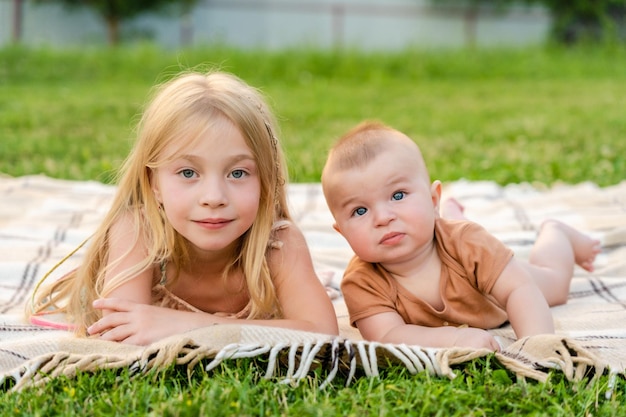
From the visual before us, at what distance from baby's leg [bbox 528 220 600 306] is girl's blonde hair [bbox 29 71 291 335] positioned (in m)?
1.01

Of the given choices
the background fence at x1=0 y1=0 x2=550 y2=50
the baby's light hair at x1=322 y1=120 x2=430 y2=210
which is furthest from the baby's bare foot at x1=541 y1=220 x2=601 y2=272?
the background fence at x1=0 y1=0 x2=550 y2=50

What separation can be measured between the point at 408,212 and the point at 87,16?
2030 centimetres

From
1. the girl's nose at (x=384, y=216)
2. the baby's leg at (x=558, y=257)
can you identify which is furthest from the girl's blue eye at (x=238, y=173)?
the baby's leg at (x=558, y=257)

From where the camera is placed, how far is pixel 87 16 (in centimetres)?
2173

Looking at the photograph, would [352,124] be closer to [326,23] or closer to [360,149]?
[360,149]

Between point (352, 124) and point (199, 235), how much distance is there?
6.39 metres

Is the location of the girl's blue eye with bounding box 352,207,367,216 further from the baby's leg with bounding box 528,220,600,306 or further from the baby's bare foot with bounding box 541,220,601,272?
the baby's bare foot with bounding box 541,220,601,272

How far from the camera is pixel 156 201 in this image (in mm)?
2943

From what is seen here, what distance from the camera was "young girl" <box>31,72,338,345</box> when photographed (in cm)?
271

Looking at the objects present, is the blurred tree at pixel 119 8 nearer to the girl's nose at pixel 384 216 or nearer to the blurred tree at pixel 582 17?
the blurred tree at pixel 582 17

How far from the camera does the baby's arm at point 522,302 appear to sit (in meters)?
2.73

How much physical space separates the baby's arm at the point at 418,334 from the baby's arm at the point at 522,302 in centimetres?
13

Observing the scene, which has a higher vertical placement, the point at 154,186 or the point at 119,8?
the point at 154,186

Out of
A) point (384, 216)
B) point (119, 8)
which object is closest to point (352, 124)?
point (384, 216)
